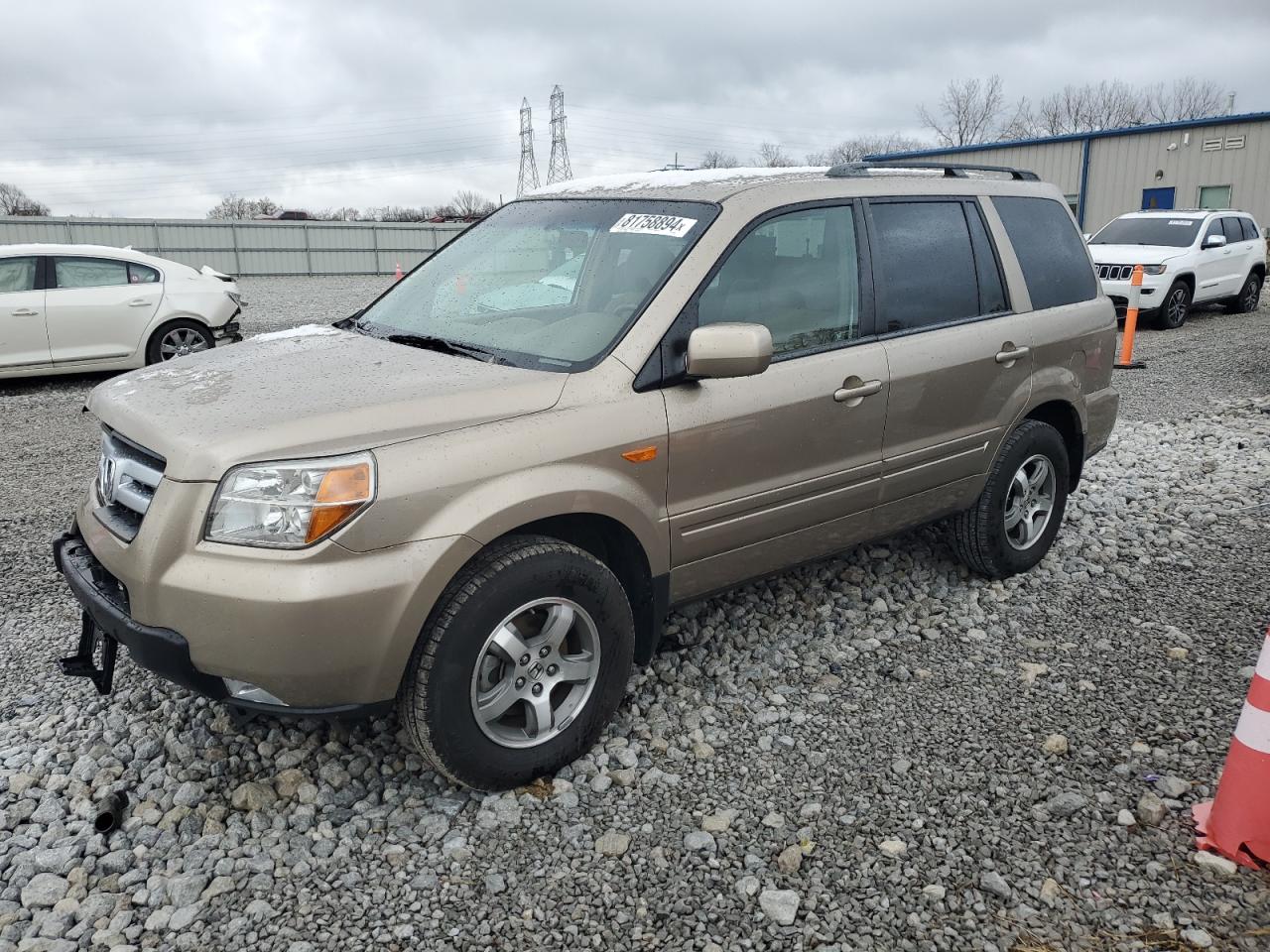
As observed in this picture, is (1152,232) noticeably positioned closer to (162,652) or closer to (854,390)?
(854,390)

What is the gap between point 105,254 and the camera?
10.6 meters

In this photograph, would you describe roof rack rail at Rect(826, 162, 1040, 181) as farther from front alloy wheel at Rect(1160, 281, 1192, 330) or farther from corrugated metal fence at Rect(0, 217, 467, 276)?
corrugated metal fence at Rect(0, 217, 467, 276)

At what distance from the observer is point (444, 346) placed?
3463 mm

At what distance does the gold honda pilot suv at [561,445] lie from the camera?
2633 millimetres

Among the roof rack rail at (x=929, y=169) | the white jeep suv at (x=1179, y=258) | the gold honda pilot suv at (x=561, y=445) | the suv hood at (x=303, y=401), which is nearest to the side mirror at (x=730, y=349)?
the gold honda pilot suv at (x=561, y=445)

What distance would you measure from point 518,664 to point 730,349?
1.17m

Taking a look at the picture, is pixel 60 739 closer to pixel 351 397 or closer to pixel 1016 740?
pixel 351 397

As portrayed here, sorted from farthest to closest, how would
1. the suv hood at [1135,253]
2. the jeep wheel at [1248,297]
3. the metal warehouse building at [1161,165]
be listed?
the metal warehouse building at [1161,165]
the jeep wheel at [1248,297]
the suv hood at [1135,253]

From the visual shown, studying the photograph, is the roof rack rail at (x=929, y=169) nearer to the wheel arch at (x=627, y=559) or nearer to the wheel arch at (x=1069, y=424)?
the wheel arch at (x=1069, y=424)

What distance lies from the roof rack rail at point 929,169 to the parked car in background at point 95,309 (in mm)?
8789

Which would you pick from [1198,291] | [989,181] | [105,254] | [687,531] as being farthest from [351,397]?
[1198,291]

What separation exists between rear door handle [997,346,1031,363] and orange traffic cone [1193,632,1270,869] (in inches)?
71.2

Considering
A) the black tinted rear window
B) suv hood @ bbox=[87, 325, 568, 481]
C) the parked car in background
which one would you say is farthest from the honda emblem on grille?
the parked car in background

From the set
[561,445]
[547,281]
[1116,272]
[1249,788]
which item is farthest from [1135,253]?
[561,445]
